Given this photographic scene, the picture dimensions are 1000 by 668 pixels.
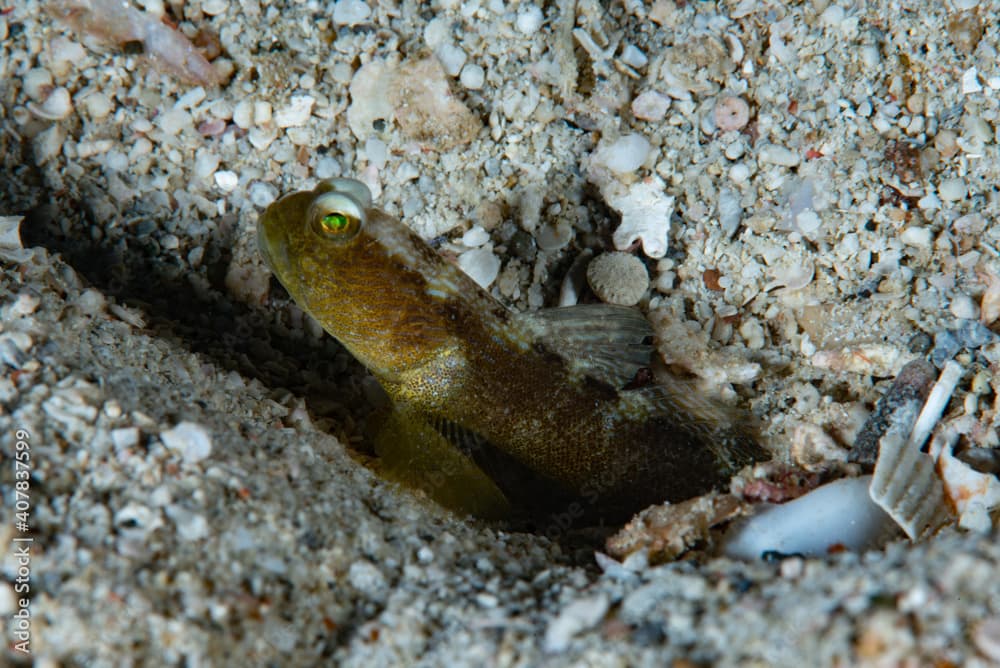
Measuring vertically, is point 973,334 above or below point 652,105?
below

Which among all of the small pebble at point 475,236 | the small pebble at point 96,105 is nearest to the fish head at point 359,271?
the small pebble at point 475,236

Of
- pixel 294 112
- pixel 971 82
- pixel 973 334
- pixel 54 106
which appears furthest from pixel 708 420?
pixel 54 106

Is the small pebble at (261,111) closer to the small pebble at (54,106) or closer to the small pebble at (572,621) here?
the small pebble at (54,106)

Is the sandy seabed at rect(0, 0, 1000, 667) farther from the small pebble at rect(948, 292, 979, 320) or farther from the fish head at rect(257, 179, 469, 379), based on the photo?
the fish head at rect(257, 179, 469, 379)

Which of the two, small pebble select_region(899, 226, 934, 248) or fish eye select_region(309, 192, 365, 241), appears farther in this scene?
small pebble select_region(899, 226, 934, 248)

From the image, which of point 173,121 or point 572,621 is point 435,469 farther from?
point 173,121

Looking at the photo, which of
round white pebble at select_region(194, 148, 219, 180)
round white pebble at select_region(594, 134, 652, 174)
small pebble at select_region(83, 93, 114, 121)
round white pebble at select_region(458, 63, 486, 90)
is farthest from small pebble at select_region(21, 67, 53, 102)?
round white pebble at select_region(594, 134, 652, 174)
